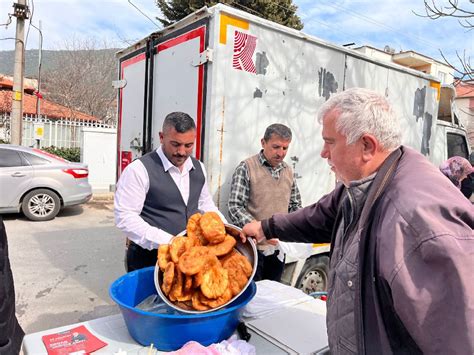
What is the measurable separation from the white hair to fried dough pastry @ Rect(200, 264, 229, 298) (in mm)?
789

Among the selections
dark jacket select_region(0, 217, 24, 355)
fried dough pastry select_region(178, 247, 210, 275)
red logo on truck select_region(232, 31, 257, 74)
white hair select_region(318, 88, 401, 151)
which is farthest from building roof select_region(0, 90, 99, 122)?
white hair select_region(318, 88, 401, 151)

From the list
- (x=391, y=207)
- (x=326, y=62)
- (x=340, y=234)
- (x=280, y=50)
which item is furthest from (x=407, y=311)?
(x=326, y=62)

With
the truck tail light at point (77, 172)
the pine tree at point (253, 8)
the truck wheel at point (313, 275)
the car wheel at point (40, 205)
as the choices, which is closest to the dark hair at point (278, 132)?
the truck wheel at point (313, 275)

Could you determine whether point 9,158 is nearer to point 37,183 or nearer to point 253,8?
point 37,183

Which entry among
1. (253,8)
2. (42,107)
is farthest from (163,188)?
(42,107)

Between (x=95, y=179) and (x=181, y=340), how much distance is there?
10.7 meters

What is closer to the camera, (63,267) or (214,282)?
(214,282)

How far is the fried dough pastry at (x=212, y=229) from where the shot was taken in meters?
1.73

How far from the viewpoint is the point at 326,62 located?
3.77 m

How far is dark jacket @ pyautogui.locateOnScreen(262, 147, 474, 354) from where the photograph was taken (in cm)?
99

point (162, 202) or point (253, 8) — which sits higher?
point (253, 8)

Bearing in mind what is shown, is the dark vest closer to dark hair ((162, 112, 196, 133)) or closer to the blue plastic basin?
dark hair ((162, 112, 196, 133))

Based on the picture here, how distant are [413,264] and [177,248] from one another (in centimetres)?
101

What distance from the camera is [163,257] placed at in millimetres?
1663
